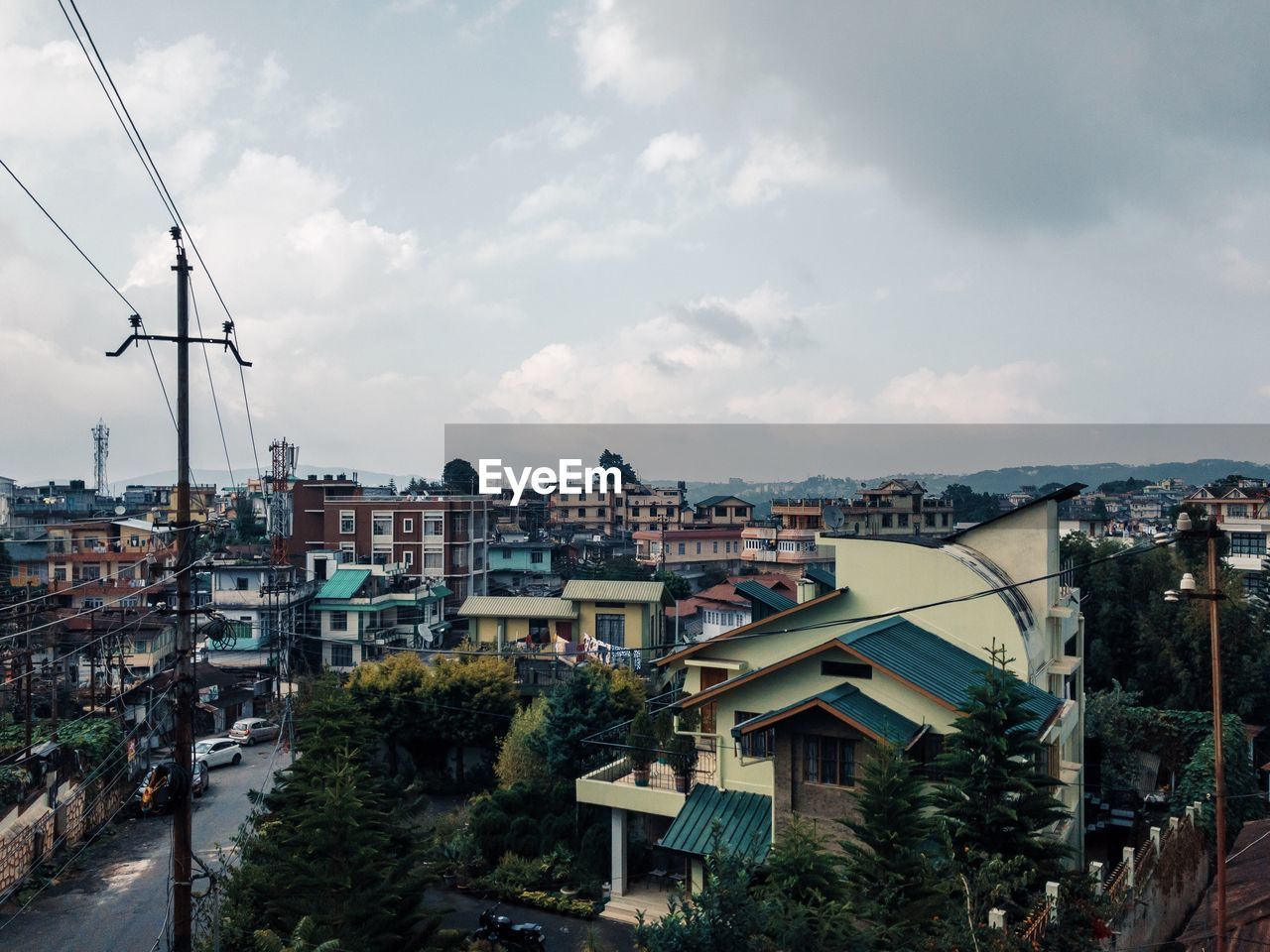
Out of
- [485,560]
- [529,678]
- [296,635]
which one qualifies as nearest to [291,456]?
[485,560]

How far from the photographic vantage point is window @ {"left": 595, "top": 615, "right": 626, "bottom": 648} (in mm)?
35500

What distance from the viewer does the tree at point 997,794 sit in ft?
35.8

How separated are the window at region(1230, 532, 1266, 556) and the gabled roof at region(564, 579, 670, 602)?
25.7 m

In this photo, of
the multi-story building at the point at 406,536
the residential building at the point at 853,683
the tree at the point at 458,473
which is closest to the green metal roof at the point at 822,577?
the residential building at the point at 853,683

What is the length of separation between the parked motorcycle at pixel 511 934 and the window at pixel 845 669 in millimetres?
6194

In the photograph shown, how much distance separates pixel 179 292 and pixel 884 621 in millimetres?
12050

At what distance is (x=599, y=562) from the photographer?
62031mm

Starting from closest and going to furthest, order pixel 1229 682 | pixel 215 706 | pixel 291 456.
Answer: pixel 1229 682
pixel 215 706
pixel 291 456

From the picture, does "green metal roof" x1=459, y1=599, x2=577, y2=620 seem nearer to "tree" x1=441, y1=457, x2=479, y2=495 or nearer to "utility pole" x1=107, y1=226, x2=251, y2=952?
"utility pole" x1=107, y1=226, x2=251, y2=952

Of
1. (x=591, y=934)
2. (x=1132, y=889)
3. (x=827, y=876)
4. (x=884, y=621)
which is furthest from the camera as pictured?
(x=884, y=621)

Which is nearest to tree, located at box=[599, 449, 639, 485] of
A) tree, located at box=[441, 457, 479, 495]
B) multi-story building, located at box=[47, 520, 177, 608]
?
tree, located at box=[441, 457, 479, 495]

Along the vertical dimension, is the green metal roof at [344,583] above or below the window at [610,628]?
above

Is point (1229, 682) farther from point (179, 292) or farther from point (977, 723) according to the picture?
point (179, 292)

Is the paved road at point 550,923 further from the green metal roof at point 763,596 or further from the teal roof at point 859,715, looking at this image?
the green metal roof at point 763,596
